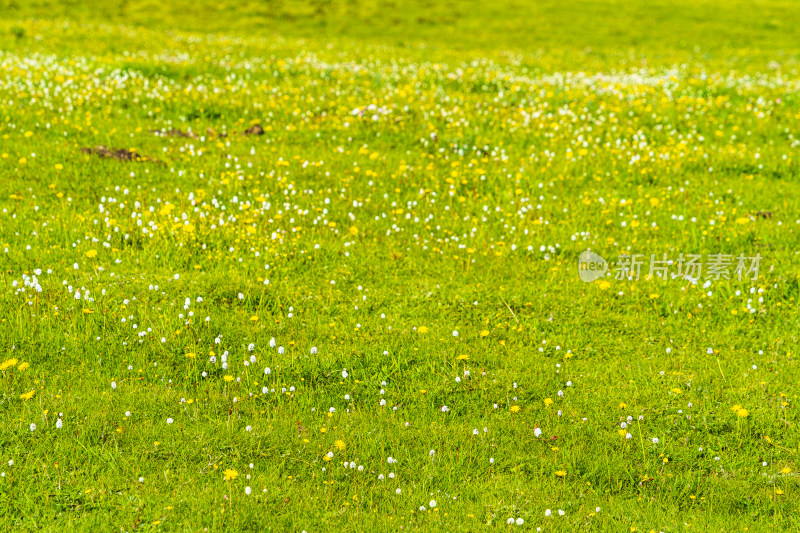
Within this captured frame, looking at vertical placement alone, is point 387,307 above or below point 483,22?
below

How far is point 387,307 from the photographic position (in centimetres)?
816

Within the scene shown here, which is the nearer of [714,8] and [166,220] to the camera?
[166,220]

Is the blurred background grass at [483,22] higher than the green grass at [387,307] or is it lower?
higher

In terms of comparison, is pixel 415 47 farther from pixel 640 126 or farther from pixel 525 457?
pixel 525 457

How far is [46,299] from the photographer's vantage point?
754 cm

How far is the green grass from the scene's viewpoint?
17.8ft

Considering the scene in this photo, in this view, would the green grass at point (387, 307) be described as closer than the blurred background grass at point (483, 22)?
Yes

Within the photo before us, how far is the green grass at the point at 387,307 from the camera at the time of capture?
5.43 metres

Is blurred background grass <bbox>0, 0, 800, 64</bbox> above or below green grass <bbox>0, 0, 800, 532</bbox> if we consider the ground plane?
above

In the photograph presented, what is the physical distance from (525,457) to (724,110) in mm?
12451

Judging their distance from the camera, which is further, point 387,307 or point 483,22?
point 483,22

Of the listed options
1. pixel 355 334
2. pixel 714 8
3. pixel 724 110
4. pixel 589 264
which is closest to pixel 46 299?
pixel 355 334

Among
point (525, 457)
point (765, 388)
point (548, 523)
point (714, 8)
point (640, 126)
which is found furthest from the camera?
point (714, 8)

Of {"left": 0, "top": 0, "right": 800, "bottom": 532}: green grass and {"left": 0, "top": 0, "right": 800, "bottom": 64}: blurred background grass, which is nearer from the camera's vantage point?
{"left": 0, "top": 0, "right": 800, "bottom": 532}: green grass
